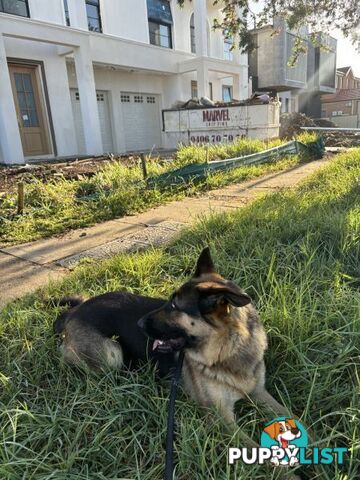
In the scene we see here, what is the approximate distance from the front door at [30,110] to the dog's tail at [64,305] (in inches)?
495

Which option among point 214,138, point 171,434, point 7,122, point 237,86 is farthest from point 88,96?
A: point 171,434

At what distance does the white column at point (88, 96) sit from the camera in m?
13.7

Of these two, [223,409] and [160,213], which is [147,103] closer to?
[160,213]

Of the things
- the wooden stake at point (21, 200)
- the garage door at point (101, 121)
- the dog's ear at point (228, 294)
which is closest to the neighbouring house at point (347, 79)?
the garage door at point (101, 121)

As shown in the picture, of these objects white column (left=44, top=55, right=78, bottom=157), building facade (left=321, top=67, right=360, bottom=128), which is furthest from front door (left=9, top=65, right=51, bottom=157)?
building facade (left=321, top=67, right=360, bottom=128)

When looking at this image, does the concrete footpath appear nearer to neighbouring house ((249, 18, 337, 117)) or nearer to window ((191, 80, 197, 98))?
window ((191, 80, 197, 98))

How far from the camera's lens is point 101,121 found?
17.4m

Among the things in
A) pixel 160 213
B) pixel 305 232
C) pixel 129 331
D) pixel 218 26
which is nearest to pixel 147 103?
pixel 218 26

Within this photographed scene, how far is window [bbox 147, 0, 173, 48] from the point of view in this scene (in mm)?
17702

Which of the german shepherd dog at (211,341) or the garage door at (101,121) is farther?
the garage door at (101,121)

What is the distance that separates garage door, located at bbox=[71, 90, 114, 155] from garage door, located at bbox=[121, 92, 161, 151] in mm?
944

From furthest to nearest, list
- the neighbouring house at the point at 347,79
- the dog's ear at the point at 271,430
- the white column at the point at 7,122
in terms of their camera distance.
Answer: the neighbouring house at the point at 347,79 → the white column at the point at 7,122 → the dog's ear at the point at 271,430

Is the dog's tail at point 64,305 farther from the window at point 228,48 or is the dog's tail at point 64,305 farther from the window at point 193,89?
the window at point 228,48

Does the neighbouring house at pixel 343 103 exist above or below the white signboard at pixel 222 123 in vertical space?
above
